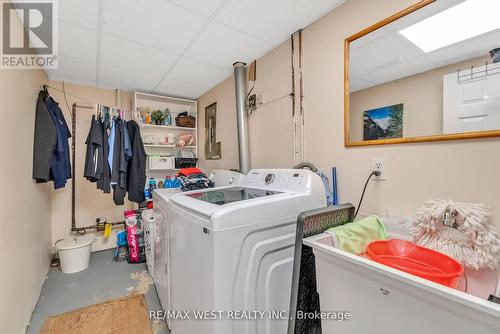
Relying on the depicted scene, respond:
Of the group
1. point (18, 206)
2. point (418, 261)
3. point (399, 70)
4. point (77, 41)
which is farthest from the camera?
point (77, 41)

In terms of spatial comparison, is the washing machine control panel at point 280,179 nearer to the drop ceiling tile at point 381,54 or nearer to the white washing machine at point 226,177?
the white washing machine at point 226,177

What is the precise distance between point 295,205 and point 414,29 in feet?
3.73

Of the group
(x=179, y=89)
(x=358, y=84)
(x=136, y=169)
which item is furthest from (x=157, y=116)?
(x=358, y=84)

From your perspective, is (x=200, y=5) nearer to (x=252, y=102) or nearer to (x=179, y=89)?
(x=252, y=102)

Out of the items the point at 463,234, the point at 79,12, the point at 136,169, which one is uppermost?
the point at 79,12

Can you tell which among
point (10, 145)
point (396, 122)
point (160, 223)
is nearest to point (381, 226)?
point (396, 122)

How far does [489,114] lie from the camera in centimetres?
95

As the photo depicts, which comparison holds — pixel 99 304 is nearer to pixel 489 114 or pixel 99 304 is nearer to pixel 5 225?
pixel 5 225

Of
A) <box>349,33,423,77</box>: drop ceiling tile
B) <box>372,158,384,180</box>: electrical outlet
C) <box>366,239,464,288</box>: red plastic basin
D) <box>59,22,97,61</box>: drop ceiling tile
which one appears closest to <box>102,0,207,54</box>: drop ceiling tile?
<box>59,22,97,61</box>: drop ceiling tile

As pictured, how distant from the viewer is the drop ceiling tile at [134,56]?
193cm

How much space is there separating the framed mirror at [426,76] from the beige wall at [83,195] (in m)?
3.11

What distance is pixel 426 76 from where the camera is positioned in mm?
1142

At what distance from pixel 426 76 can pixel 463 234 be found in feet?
2.59

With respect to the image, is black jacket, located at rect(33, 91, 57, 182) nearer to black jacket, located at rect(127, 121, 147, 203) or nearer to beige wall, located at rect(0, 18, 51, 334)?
beige wall, located at rect(0, 18, 51, 334)
